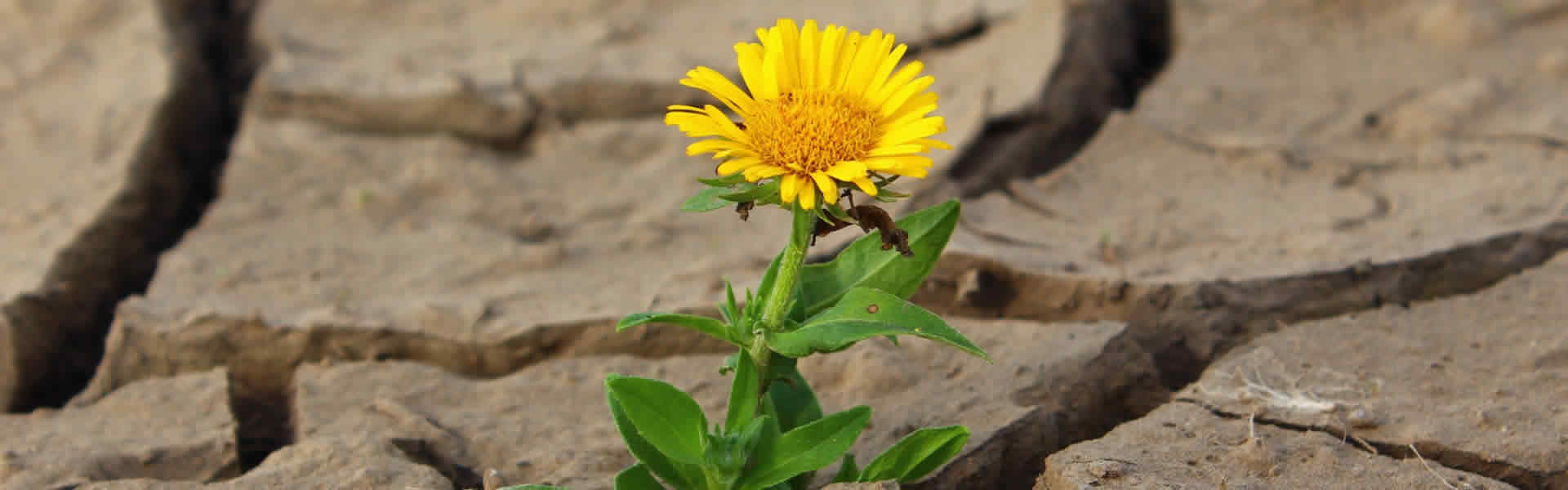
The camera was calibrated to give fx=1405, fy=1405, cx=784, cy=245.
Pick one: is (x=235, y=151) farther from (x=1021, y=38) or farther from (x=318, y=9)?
(x=1021, y=38)

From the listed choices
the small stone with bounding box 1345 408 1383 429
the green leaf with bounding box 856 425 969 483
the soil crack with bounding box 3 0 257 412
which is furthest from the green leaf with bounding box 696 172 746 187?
the soil crack with bounding box 3 0 257 412

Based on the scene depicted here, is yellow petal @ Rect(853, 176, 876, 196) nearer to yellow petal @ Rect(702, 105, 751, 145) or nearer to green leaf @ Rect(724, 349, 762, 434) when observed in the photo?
yellow petal @ Rect(702, 105, 751, 145)

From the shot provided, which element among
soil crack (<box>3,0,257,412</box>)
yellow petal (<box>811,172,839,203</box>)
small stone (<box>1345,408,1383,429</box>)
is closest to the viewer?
yellow petal (<box>811,172,839,203</box>)

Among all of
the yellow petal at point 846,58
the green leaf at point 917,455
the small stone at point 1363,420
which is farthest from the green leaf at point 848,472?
the small stone at point 1363,420

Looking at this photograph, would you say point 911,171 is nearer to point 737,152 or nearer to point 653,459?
point 737,152

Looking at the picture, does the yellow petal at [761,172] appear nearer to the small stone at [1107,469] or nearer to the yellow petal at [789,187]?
the yellow petal at [789,187]
